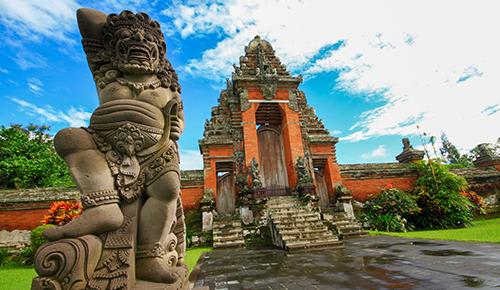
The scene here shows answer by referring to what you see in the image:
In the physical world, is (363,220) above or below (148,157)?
below

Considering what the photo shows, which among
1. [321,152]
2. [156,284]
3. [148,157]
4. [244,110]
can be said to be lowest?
[156,284]

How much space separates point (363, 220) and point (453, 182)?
4504 millimetres

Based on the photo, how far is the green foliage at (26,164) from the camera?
14219mm

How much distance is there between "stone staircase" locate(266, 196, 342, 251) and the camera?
616cm

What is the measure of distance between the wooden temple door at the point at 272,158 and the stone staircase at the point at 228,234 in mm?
2984

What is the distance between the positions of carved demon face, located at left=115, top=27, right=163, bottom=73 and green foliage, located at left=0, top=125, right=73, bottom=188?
56.7 feet

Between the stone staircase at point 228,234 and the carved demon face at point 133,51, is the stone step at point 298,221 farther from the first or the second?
the carved demon face at point 133,51

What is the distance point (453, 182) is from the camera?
10.3 m

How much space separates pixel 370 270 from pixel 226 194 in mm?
7907

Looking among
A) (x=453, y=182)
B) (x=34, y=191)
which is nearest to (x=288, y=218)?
(x=453, y=182)

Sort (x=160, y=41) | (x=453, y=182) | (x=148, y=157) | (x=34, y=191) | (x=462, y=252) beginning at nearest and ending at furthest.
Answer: (x=148, y=157)
(x=160, y=41)
(x=462, y=252)
(x=34, y=191)
(x=453, y=182)

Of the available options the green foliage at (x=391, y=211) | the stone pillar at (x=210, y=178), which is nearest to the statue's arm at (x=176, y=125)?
the stone pillar at (x=210, y=178)

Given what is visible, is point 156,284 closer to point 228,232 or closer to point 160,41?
point 160,41

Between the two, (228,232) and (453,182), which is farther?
(453,182)
